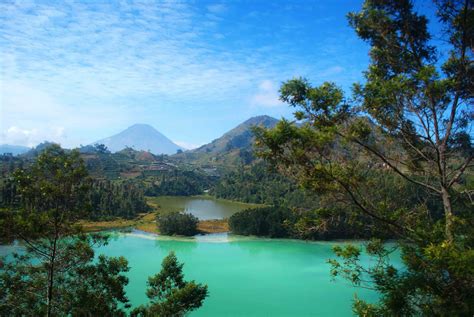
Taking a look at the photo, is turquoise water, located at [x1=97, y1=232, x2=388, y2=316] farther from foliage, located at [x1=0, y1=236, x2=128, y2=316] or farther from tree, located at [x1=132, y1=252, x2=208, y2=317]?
foliage, located at [x1=0, y1=236, x2=128, y2=316]

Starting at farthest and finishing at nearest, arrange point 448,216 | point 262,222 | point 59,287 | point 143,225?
point 143,225
point 262,222
point 59,287
point 448,216

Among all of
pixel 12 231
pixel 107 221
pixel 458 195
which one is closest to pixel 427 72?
pixel 458 195

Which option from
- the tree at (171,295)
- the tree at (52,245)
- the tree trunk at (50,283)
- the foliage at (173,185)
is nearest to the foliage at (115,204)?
the foliage at (173,185)

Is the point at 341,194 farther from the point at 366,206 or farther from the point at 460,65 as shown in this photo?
the point at 460,65

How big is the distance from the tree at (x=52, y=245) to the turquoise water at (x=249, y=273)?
51.2 ft

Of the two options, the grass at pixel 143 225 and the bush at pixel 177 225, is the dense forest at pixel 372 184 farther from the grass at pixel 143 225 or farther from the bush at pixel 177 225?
the grass at pixel 143 225

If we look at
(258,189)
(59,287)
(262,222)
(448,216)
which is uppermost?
(448,216)

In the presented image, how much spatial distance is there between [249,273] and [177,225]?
22226 millimetres

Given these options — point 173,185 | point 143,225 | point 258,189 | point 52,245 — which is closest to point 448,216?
point 52,245

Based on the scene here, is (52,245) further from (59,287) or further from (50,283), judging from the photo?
(59,287)

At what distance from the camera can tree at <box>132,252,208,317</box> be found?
13867mm

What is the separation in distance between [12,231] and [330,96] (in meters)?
8.38

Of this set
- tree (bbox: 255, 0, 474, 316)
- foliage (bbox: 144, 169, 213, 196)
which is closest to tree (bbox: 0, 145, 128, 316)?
tree (bbox: 255, 0, 474, 316)

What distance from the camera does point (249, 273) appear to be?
3394 cm
